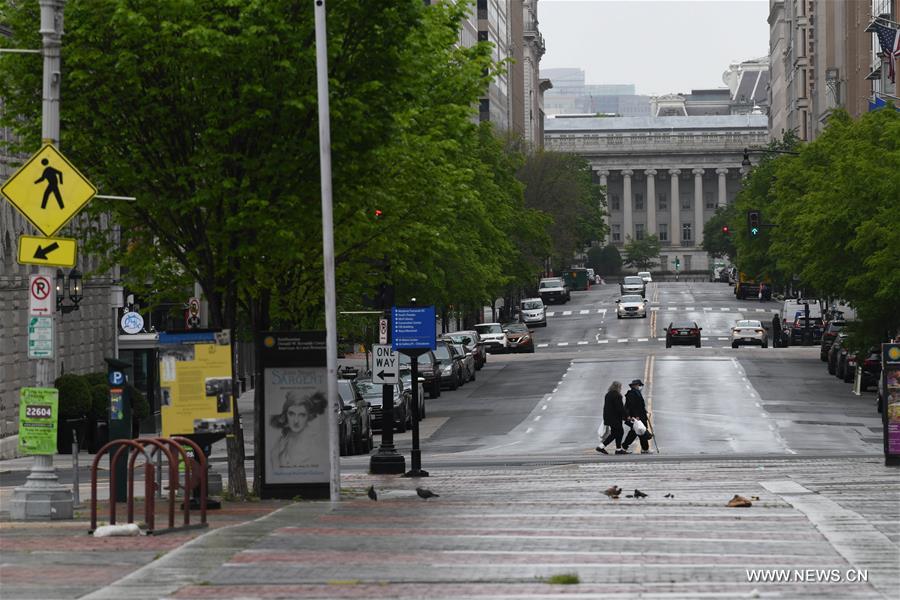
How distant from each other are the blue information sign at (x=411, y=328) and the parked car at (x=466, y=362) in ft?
109

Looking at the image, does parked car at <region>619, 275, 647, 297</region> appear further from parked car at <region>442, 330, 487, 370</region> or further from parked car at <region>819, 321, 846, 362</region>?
parked car at <region>442, 330, 487, 370</region>

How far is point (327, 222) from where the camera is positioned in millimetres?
20797

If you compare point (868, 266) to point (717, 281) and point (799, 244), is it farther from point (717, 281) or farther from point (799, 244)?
point (717, 281)

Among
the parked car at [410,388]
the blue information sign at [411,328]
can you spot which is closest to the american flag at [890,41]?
the parked car at [410,388]

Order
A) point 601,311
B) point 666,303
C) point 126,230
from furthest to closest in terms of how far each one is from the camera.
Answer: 1. point 666,303
2. point 601,311
3. point 126,230

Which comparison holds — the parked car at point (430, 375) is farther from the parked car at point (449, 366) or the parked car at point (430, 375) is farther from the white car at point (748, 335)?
the white car at point (748, 335)

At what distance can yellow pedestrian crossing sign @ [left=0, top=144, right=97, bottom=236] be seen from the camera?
19250 mm

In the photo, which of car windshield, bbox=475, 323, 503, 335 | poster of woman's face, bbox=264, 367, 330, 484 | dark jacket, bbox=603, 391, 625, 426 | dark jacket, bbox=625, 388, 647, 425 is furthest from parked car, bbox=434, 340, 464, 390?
poster of woman's face, bbox=264, 367, 330, 484

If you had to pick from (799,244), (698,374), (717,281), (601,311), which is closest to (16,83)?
(698,374)

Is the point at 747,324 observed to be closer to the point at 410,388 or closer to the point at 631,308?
the point at 631,308

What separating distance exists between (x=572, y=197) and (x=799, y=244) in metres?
46.3

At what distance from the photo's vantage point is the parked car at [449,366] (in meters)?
60.2

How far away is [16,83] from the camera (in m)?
22.9

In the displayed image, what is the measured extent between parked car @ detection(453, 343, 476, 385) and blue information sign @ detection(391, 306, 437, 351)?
33.2 meters
